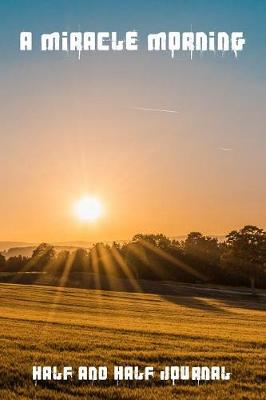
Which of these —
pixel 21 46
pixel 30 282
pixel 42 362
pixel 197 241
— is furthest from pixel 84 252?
pixel 42 362

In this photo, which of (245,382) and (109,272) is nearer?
(245,382)

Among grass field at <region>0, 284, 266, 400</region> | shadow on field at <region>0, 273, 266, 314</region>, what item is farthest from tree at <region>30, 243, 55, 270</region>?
grass field at <region>0, 284, 266, 400</region>

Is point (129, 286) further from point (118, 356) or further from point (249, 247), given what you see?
point (118, 356)

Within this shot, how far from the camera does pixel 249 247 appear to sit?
97.4m

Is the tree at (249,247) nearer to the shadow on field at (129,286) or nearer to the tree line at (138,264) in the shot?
the shadow on field at (129,286)

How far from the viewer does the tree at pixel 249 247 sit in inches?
3836

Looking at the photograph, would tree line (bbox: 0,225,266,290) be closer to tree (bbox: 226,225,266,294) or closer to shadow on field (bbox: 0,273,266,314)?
shadow on field (bbox: 0,273,266,314)

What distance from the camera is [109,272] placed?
422 feet

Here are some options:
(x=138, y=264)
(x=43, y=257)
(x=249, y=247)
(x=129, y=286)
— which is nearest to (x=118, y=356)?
(x=249, y=247)

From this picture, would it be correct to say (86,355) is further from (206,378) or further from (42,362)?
(206,378)

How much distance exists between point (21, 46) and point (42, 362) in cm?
1790

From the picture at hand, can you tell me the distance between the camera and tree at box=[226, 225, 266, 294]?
97438 millimetres

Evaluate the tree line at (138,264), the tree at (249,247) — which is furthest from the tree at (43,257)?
the tree at (249,247)

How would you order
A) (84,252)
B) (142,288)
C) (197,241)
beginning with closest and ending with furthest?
(142,288), (84,252), (197,241)
